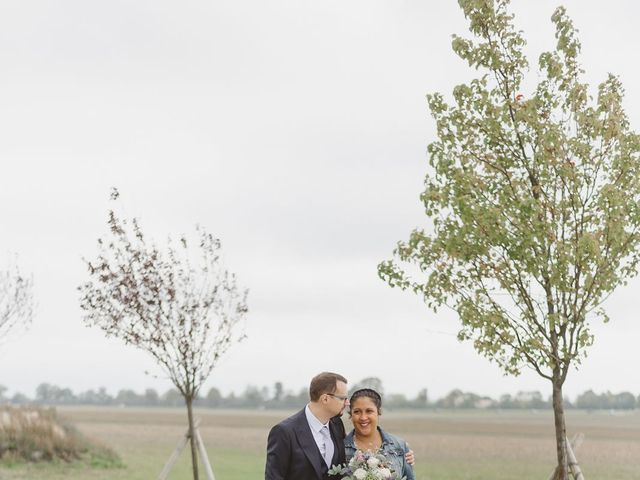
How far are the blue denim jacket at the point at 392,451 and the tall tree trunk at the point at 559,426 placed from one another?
5.82m

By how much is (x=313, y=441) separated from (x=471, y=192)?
21.8ft

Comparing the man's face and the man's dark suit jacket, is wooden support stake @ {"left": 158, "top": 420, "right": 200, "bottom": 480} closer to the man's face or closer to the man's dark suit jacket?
the man's dark suit jacket

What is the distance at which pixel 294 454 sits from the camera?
6.12m

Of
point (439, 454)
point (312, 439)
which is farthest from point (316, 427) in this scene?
point (439, 454)

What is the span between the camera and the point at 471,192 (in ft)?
39.7

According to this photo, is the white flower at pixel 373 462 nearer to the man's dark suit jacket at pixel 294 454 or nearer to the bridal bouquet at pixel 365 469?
the bridal bouquet at pixel 365 469

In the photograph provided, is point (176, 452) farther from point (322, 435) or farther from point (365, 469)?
point (365, 469)

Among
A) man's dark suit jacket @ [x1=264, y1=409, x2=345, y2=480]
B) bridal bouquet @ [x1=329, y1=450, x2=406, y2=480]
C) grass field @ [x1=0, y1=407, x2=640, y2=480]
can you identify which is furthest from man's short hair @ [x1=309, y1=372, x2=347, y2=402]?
grass field @ [x1=0, y1=407, x2=640, y2=480]

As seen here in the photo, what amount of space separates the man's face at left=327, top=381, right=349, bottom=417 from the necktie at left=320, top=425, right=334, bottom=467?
0.24m

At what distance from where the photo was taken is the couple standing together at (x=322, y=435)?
603 cm

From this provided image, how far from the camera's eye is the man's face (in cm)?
601

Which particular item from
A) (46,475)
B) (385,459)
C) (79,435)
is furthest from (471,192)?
(79,435)

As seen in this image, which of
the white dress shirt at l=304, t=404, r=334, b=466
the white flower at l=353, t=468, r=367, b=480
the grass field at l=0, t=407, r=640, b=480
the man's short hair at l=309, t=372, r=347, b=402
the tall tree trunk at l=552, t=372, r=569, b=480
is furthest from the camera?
the grass field at l=0, t=407, r=640, b=480

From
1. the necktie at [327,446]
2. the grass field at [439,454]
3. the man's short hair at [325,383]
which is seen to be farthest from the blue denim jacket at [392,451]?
the grass field at [439,454]
